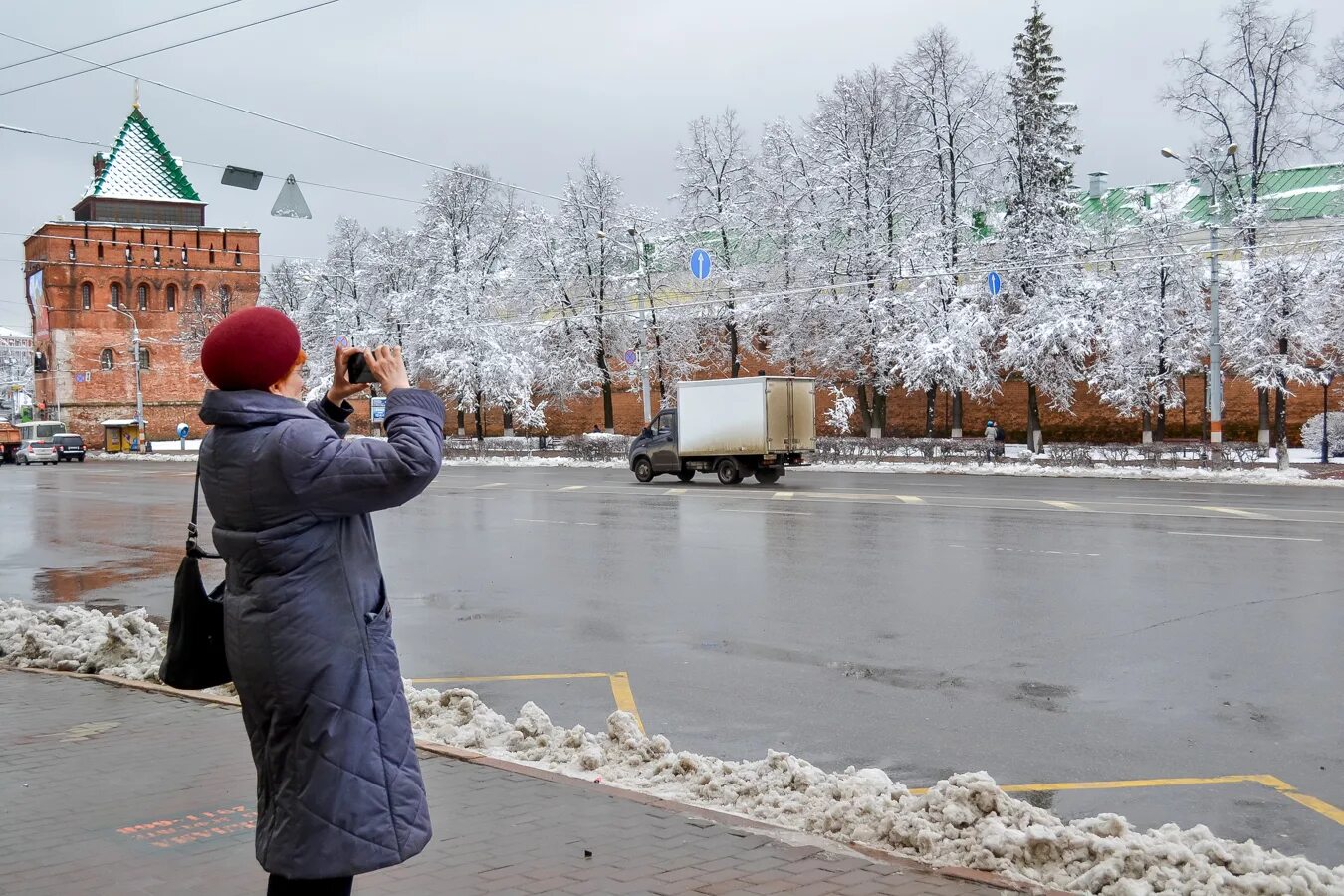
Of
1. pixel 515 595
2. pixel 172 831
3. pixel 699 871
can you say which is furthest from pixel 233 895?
pixel 515 595

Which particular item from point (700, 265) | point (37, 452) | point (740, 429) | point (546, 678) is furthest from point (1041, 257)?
point (37, 452)

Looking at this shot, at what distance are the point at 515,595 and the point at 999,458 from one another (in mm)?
28460

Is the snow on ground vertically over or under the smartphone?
under

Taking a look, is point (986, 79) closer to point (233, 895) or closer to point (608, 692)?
point (608, 692)

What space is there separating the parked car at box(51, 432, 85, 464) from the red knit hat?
71.8m

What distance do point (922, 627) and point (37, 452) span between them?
217 ft

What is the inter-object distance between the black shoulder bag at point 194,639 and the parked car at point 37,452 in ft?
232

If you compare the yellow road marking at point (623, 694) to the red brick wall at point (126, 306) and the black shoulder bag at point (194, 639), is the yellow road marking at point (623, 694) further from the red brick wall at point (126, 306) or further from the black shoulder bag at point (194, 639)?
the red brick wall at point (126, 306)

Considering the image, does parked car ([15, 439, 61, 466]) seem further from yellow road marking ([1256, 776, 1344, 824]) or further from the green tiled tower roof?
yellow road marking ([1256, 776, 1344, 824])

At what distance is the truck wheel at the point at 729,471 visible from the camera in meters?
33.5

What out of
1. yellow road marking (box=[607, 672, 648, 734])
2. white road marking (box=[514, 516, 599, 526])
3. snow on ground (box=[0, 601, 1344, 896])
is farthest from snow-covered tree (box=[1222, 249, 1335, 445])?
snow on ground (box=[0, 601, 1344, 896])

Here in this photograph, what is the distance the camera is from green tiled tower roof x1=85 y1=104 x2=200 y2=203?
3351 inches

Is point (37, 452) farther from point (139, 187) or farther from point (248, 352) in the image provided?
point (248, 352)

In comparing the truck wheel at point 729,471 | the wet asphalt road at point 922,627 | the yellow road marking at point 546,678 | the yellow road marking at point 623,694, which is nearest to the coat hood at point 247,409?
the wet asphalt road at point 922,627
